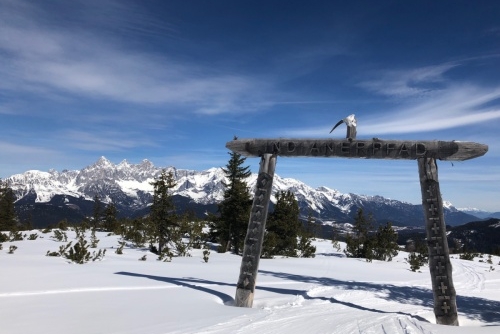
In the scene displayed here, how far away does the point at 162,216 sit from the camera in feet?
64.0

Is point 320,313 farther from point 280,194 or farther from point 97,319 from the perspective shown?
point 280,194

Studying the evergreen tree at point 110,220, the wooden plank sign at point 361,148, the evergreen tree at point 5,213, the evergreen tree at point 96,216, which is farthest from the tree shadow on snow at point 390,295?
the evergreen tree at point 96,216

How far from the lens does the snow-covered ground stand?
5461 mm

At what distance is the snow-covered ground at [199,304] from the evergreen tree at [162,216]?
7.37 meters

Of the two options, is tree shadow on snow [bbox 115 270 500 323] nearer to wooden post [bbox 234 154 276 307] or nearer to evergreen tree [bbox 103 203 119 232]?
wooden post [bbox 234 154 276 307]

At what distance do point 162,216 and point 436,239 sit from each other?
1555 cm

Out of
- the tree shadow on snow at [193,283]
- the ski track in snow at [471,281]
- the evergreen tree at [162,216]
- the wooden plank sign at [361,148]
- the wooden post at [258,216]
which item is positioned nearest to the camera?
the wooden plank sign at [361,148]

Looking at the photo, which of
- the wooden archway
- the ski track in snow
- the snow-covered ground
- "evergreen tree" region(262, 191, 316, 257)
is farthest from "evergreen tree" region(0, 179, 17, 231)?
the ski track in snow

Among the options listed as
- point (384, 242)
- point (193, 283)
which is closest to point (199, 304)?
point (193, 283)

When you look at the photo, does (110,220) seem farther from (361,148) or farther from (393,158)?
(393,158)

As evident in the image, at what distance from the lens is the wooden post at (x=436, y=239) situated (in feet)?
22.1

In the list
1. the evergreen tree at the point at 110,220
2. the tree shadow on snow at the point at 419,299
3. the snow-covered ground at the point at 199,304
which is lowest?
the snow-covered ground at the point at 199,304

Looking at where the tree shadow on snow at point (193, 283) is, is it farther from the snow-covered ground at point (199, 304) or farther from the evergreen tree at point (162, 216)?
the evergreen tree at point (162, 216)

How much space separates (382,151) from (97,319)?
252 inches
